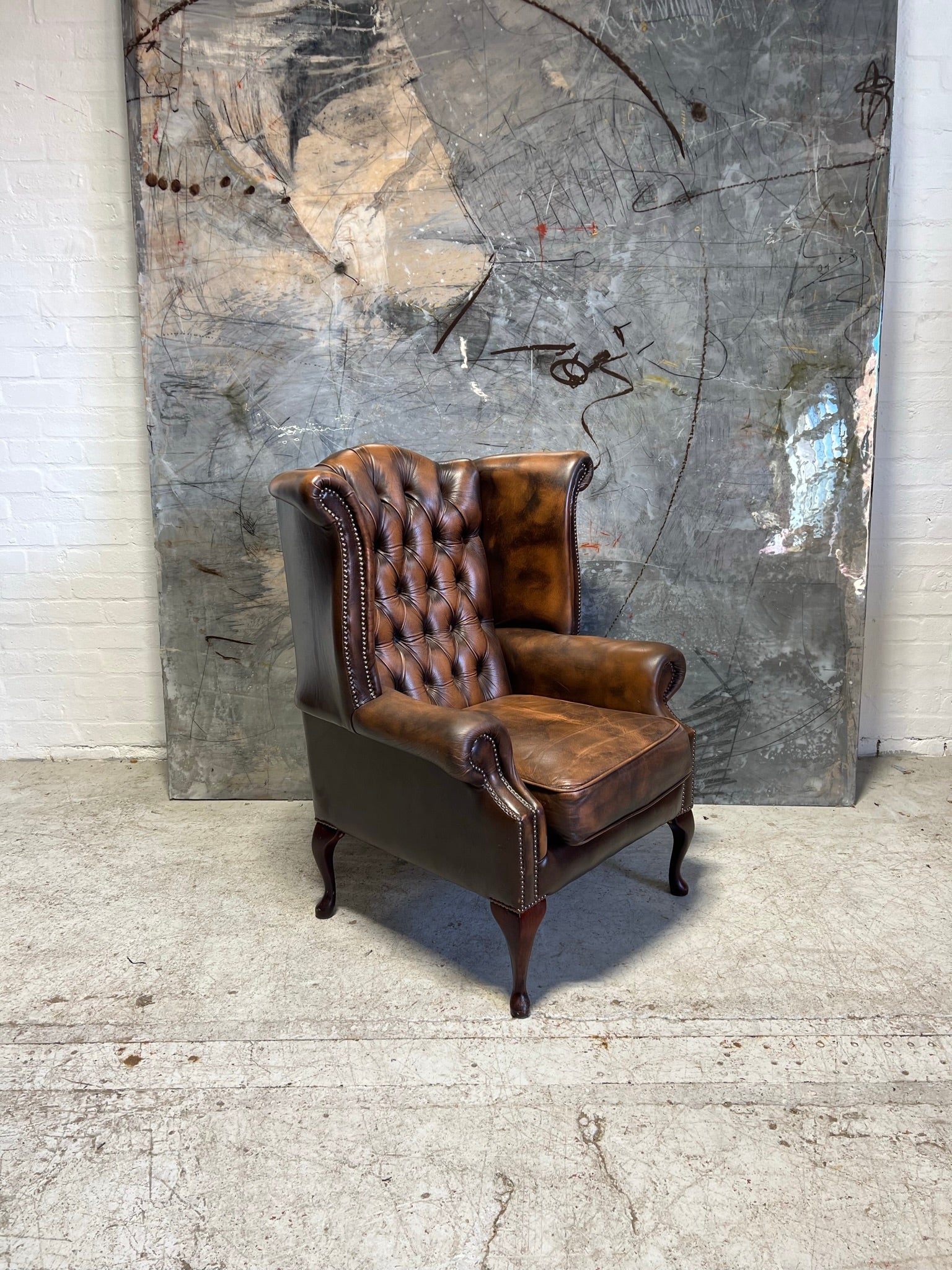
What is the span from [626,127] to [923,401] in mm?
1241

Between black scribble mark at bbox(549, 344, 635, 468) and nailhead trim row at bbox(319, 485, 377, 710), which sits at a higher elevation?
black scribble mark at bbox(549, 344, 635, 468)

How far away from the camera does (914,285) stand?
2.88 metres

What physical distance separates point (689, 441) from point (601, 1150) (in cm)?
191

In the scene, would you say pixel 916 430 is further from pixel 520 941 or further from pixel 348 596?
pixel 520 941

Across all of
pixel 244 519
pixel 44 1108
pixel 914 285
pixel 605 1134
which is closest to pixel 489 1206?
pixel 605 1134

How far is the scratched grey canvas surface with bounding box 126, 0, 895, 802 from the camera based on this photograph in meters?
2.59

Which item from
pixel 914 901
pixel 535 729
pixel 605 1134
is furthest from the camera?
pixel 914 901

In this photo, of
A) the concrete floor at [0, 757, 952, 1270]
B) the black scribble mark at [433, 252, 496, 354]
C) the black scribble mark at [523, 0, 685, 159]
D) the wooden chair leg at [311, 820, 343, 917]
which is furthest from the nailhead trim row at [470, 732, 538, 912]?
the black scribble mark at [523, 0, 685, 159]

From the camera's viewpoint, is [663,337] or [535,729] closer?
Answer: [535,729]

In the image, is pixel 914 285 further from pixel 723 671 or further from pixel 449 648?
pixel 449 648

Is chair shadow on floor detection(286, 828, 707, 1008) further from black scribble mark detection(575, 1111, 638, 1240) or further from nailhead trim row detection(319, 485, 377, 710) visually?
nailhead trim row detection(319, 485, 377, 710)

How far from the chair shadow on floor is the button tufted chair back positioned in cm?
51

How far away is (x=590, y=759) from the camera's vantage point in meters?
1.98

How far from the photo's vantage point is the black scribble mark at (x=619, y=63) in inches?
101
